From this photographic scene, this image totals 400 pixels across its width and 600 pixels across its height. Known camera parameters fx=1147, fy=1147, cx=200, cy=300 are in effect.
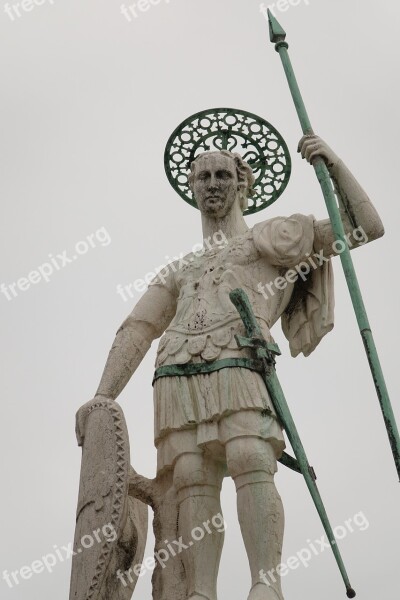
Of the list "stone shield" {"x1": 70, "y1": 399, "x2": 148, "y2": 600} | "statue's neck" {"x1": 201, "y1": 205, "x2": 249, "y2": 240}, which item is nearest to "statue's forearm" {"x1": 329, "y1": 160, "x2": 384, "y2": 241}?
"statue's neck" {"x1": 201, "y1": 205, "x2": 249, "y2": 240}

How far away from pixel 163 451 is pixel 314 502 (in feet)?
4.13

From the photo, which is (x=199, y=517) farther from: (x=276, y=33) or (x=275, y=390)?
(x=276, y=33)

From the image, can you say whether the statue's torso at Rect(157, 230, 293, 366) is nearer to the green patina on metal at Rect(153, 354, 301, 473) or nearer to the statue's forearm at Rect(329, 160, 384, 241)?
the green patina on metal at Rect(153, 354, 301, 473)

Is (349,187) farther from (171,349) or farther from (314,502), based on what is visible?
(314,502)

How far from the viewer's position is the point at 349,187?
939cm

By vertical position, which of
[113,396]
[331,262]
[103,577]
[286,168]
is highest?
[286,168]

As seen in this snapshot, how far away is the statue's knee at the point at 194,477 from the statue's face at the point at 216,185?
7.70 ft

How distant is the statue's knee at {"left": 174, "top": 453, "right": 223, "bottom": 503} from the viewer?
28.4 feet

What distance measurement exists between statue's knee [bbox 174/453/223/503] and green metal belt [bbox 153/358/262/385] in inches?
25.4

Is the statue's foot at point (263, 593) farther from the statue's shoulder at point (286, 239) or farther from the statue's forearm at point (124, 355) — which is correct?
the statue's shoulder at point (286, 239)

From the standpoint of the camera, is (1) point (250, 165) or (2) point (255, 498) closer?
(2) point (255, 498)

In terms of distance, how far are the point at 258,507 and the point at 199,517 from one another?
536 millimetres

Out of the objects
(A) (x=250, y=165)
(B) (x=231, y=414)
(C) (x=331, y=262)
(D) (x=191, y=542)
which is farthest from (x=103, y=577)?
(A) (x=250, y=165)

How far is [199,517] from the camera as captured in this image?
338 inches
